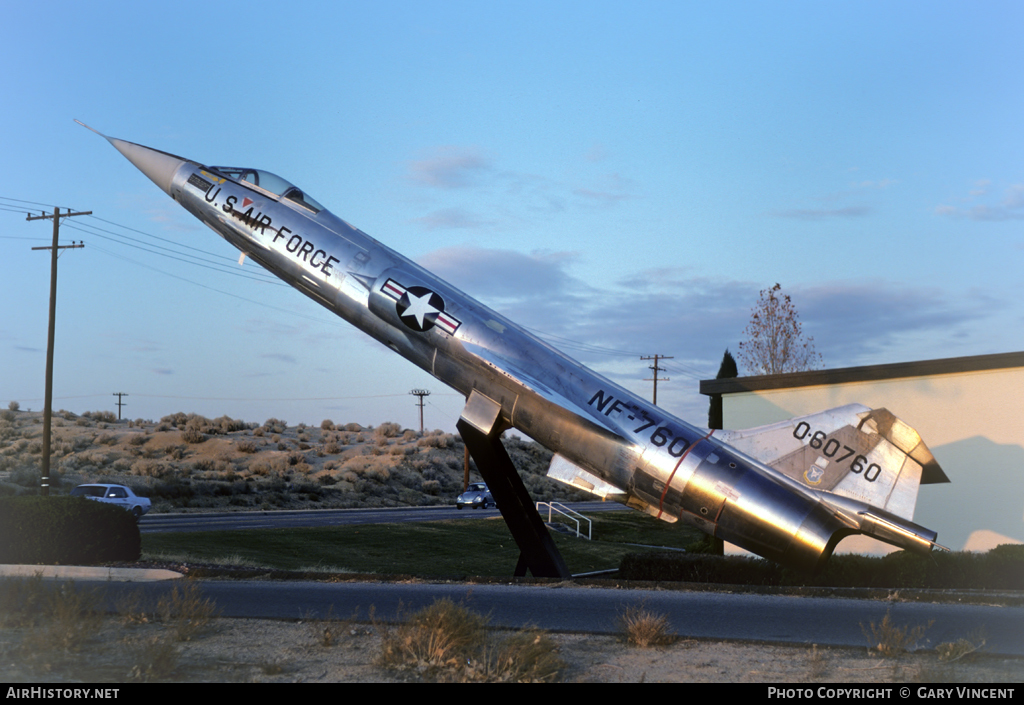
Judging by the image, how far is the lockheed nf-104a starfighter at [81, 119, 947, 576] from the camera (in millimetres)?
12016

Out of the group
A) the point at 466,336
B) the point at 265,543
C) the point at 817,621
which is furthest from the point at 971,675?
the point at 265,543

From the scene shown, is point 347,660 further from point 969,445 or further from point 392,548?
point 392,548

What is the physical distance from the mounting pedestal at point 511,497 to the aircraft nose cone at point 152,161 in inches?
316

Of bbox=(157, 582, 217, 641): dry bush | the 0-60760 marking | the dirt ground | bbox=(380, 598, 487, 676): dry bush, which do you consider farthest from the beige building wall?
bbox=(157, 582, 217, 641): dry bush

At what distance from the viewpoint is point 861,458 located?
1210 centimetres

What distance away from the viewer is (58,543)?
626 inches

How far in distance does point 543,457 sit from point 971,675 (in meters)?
79.0

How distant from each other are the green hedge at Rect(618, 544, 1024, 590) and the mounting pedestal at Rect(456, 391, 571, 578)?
371 cm

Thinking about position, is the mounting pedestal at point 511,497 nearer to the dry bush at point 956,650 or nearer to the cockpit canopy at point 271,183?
the cockpit canopy at point 271,183

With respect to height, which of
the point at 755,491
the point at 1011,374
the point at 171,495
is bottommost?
the point at 171,495

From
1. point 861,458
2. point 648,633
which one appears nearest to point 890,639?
point 648,633

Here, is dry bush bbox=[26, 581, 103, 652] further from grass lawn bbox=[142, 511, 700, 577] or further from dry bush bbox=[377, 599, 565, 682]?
grass lawn bbox=[142, 511, 700, 577]

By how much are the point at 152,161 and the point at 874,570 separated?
55.2 feet
